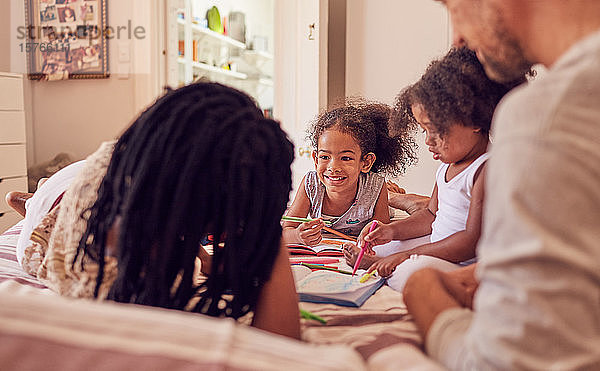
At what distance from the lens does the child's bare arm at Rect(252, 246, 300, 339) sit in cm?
81

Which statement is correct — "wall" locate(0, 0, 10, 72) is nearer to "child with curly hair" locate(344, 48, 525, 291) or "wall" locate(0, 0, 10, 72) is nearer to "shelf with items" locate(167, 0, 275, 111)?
"shelf with items" locate(167, 0, 275, 111)

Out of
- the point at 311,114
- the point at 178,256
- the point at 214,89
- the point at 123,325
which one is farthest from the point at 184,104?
the point at 311,114

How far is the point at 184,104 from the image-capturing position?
75 centimetres

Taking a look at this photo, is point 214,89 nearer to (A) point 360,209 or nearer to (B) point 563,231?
(B) point 563,231

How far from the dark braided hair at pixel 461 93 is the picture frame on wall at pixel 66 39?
2870 mm

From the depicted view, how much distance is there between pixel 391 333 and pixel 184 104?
1.41ft

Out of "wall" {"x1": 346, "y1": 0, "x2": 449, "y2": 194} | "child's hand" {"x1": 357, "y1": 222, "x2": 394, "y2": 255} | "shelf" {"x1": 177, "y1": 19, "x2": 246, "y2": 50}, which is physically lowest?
"child's hand" {"x1": 357, "y1": 222, "x2": 394, "y2": 255}

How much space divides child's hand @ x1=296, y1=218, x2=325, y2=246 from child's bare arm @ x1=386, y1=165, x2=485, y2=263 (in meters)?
0.44

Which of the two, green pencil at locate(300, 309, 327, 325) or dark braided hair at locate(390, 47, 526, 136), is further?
dark braided hair at locate(390, 47, 526, 136)

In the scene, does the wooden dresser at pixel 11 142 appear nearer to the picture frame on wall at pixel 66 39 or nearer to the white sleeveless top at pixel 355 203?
the picture frame on wall at pixel 66 39

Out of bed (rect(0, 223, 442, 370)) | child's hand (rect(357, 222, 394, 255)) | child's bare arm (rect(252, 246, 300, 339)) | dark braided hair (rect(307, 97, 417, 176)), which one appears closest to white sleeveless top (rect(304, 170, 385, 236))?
dark braided hair (rect(307, 97, 417, 176))

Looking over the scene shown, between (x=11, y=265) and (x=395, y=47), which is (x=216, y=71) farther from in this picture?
(x=11, y=265)

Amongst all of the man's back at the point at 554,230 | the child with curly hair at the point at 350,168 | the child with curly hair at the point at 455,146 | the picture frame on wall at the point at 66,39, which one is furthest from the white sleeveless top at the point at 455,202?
the picture frame on wall at the point at 66,39

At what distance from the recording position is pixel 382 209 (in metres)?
2.06
